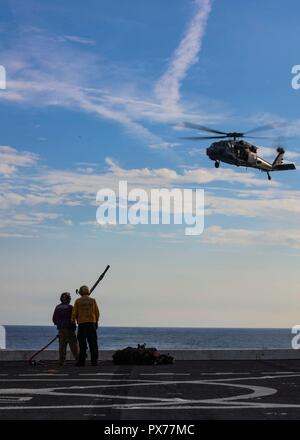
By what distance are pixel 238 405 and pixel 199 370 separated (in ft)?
25.1

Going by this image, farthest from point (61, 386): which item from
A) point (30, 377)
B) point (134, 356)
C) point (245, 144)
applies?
point (245, 144)

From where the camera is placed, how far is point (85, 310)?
19875 millimetres

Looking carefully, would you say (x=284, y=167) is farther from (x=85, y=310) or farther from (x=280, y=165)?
(x=85, y=310)

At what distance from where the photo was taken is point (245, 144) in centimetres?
5134

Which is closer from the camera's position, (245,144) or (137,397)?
(137,397)

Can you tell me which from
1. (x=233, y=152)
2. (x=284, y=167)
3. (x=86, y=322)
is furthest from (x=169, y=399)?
(x=284, y=167)

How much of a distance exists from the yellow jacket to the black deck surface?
1.78 meters

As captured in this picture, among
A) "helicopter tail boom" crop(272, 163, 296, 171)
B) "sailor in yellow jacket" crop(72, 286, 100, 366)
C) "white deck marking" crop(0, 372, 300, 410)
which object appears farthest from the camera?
"helicopter tail boom" crop(272, 163, 296, 171)

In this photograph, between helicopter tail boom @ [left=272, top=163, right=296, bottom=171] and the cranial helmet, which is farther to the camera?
helicopter tail boom @ [left=272, top=163, right=296, bottom=171]

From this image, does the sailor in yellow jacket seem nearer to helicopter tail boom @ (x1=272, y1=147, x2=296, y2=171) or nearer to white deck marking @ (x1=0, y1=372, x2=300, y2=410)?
white deck marking @ (x1=0, y1=372, x2=300, y2=410)

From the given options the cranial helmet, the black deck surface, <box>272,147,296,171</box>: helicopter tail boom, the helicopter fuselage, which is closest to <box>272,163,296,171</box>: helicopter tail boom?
<box>272,147,296,171</box>: helicopter tail boom

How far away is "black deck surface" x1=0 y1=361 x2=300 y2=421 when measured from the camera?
958 cm

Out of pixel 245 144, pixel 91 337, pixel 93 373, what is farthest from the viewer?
pixel 245 144
